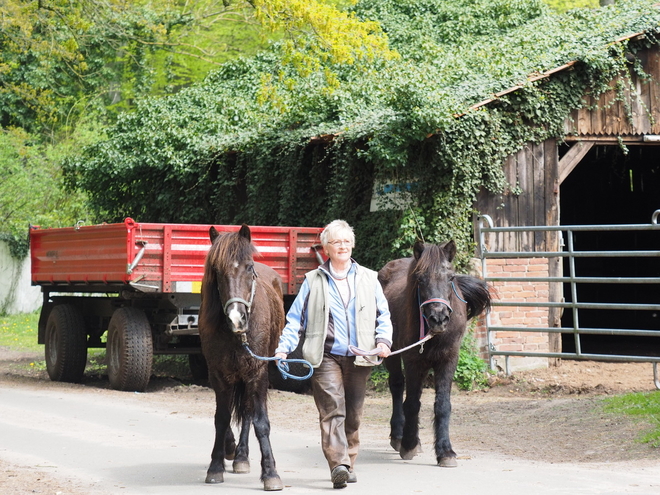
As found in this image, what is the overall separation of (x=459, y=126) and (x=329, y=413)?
7083 mm

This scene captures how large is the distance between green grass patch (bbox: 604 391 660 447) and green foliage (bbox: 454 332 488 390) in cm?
223

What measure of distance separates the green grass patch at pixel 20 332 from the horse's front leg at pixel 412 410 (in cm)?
1322

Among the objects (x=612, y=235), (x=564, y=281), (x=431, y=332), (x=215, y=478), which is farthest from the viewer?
(x=612, y=235)

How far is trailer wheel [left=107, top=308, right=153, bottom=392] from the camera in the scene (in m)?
12.5

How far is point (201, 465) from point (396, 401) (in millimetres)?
1940

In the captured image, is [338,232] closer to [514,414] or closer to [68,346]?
[514,414]

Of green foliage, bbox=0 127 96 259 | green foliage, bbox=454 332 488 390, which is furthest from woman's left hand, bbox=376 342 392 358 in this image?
green foliage, bbox=0 127 96 259

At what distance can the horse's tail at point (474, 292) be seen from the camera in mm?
8742

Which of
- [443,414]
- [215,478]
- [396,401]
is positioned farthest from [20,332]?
[443,414]

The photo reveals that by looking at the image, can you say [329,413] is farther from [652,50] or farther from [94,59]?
[94,59]

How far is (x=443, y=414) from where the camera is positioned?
7668mm

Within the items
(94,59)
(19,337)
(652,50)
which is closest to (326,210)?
(652,50)

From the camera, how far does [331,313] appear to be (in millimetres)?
6820

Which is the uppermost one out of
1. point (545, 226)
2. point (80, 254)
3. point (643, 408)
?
point (545, 226)
